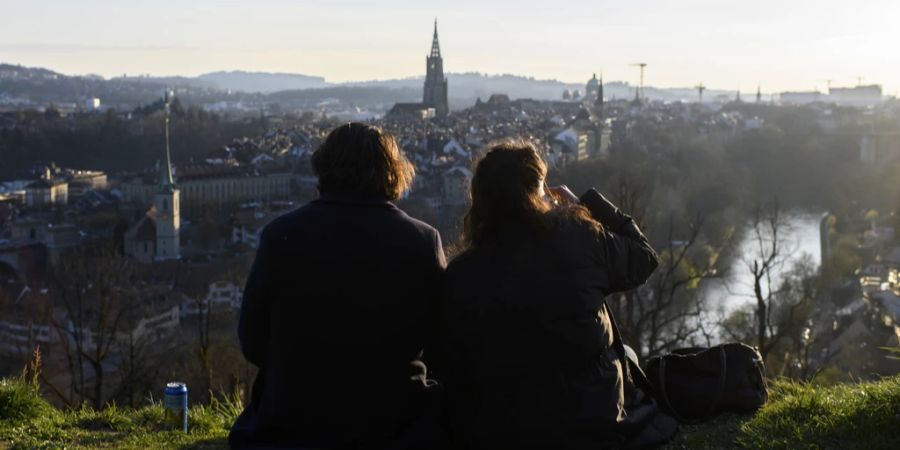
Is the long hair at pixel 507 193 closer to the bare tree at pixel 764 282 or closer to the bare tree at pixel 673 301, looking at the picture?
the bare tree at pixel 764 282

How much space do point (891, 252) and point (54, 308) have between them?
1863 centimetres

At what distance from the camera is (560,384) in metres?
2.54

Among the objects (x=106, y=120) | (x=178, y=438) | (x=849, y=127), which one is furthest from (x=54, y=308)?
(x=849, y=127)

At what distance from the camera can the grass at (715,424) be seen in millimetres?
2828

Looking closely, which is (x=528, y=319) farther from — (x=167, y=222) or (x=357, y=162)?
(x=167, y=222)

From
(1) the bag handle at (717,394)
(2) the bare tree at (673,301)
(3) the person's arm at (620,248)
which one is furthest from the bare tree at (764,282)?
(3) the person's arm at (620,248)

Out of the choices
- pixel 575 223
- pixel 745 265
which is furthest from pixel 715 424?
pixel 745 265

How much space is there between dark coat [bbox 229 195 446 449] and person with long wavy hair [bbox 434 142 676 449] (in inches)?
5.4

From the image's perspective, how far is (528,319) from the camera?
2.54 meters

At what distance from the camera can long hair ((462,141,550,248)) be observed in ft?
8.35

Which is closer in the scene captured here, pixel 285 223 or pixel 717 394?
pixel 285 223

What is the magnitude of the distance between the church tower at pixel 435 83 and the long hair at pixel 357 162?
252 ft

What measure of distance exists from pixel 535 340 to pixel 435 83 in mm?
81919

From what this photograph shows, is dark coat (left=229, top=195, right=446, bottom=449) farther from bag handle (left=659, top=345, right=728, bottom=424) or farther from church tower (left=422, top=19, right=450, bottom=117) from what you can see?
church tower (left=422, top=19, right=450, bottom=117)
